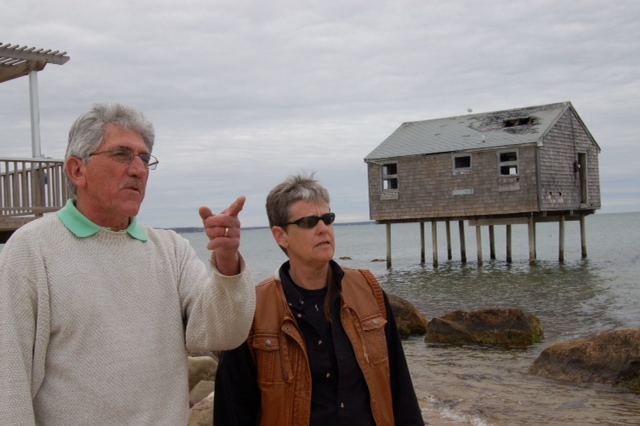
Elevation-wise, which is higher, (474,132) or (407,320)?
(474,132)

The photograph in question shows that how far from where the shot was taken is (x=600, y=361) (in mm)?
9383

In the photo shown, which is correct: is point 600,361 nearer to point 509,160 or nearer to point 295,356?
point 295,356

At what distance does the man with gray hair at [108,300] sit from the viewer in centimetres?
242

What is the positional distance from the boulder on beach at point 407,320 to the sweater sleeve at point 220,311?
11840 mm

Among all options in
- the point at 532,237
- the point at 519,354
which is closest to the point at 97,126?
the point at 519,354

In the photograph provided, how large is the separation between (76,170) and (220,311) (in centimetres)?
77

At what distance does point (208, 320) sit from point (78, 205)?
0.67 m

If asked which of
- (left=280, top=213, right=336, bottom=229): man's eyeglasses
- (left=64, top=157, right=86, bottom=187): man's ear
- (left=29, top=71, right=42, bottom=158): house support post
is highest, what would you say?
(left=29, top=71, right=42, bottom=158): house support post

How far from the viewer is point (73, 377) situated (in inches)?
97.5

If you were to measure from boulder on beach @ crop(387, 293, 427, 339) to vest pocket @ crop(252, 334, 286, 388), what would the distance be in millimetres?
11374

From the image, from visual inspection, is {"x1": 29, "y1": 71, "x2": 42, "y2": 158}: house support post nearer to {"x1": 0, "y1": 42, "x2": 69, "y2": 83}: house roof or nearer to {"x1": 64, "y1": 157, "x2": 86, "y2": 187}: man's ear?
{"x1": 0, "y1": 42, "x2": 69, "y2": 83}: house roof

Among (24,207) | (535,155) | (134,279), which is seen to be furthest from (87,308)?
(535,155)

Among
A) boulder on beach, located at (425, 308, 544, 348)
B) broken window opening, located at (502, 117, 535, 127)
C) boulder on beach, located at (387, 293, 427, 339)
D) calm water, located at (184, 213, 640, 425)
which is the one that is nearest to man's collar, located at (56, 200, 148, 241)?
calm water, located at (184, 213, 640, 425)

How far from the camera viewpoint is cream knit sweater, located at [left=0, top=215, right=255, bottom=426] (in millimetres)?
2393
